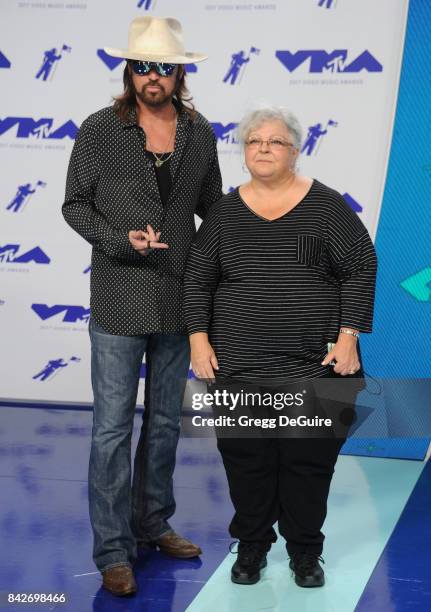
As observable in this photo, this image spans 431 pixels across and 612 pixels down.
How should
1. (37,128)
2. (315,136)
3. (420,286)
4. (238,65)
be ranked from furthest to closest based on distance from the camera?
1. (37,128)
2. (238,65)
3. (315,136)
4. (420,286)

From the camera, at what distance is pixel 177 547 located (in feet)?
10.9

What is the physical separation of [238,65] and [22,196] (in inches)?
54.5

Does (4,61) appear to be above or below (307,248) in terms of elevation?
above

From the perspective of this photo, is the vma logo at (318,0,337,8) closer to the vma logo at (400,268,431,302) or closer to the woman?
the vma logo at (400,268,431,302)

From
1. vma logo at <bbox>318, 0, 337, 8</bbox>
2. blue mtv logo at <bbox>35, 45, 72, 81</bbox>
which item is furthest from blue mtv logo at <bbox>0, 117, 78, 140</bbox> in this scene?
vma logo at <bbox>318, 0, 337, 8</bbox>

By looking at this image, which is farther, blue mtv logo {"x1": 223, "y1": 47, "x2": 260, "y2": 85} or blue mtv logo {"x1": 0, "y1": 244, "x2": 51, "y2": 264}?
blue mtv logo {"x1": 0, "y1": 244, "x2": 51, "y2": 264}

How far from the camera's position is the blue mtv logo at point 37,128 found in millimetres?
5484

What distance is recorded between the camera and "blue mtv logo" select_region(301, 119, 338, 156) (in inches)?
199

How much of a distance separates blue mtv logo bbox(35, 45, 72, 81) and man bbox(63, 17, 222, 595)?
7.88ft

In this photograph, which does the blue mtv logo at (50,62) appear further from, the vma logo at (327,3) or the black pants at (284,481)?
the black pants at (284,481)

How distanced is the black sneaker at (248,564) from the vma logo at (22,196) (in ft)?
9.74

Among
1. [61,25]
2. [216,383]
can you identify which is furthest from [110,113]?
[61,25]

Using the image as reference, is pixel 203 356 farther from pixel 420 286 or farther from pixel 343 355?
pixel 420 286

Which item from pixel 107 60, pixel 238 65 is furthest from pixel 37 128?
pixel 238 65
